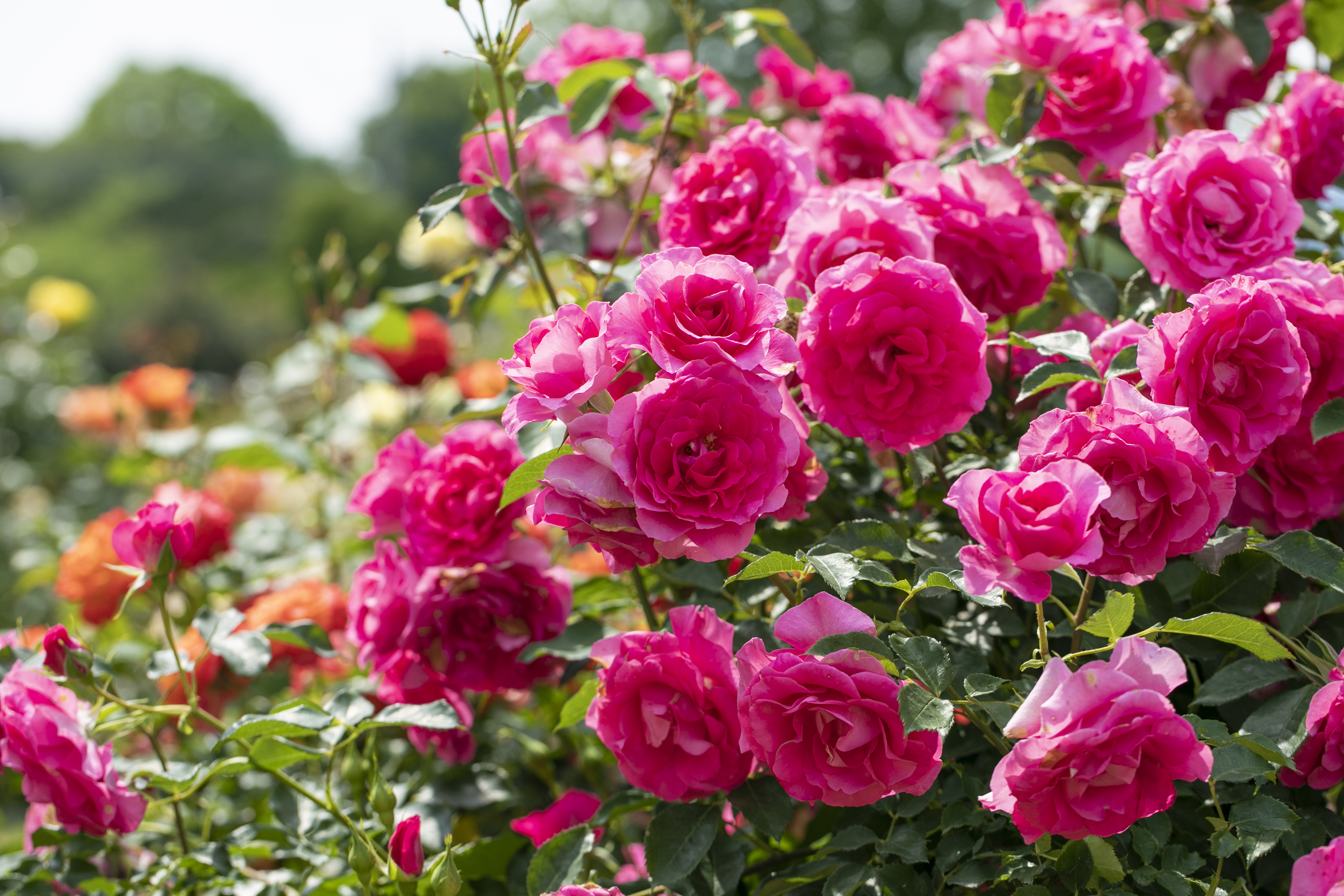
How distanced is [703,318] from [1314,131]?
811 mm

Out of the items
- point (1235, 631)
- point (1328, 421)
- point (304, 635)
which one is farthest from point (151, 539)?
point (1328, 421)

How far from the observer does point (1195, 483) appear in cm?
66

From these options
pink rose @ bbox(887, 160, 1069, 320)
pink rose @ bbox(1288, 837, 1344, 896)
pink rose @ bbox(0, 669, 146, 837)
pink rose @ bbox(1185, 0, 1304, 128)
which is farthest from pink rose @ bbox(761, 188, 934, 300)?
pink rose @ bbox(0, 669, 146, 837)

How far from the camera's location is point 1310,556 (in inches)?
28.7

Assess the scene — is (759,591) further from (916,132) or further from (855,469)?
(916,132)

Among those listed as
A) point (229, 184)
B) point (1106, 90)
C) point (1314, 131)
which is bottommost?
point (229, 184)

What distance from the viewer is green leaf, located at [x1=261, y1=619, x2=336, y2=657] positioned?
1.05m

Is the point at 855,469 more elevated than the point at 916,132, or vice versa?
the point at 916,132

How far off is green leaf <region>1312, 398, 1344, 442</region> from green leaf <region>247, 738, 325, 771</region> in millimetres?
941

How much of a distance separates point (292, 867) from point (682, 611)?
689 millimetres

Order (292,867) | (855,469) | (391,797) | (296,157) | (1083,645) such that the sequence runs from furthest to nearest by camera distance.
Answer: (296,157) < (292,867) < (855,469) < (391,797) < (1083,645)

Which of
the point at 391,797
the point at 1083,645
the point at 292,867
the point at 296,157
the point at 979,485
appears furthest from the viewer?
the point at 296,157

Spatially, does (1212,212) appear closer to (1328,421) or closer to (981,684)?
(1328,421)

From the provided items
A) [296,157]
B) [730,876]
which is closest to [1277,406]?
[730,876]
